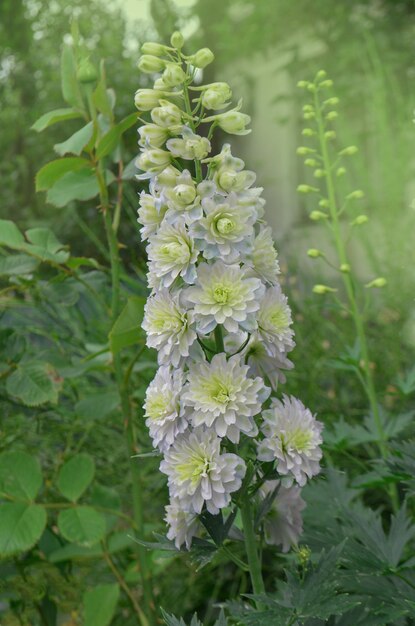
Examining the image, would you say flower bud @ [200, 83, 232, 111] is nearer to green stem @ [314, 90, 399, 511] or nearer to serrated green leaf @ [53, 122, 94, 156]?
serrated green leaf @ [53, 122, 94, 156]

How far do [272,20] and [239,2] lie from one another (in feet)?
2.68

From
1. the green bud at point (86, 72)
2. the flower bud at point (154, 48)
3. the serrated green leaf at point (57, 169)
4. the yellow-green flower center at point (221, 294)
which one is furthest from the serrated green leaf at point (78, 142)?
Result: the yellow-green flower center at point (221, 294)

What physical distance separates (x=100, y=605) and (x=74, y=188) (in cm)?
83

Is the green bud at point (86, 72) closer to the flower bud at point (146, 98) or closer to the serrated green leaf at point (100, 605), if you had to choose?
the flower bud at point (146, 98)

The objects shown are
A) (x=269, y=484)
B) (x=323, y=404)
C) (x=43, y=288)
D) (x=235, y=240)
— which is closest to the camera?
(x=235, y=240)

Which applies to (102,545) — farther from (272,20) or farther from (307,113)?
(272,20)

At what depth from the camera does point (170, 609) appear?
84.7 inches

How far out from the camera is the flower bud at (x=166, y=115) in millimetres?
1090

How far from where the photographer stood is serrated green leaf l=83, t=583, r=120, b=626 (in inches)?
66.4

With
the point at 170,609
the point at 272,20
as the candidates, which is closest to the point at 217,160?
the point at 170,609

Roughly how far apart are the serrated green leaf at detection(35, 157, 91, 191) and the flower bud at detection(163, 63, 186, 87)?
1.65 ft

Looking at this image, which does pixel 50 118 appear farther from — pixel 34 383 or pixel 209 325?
pixel 209 325

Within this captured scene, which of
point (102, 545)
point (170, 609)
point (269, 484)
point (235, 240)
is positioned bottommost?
point (170, 609)

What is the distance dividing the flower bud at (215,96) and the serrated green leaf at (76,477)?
0.82 metres
